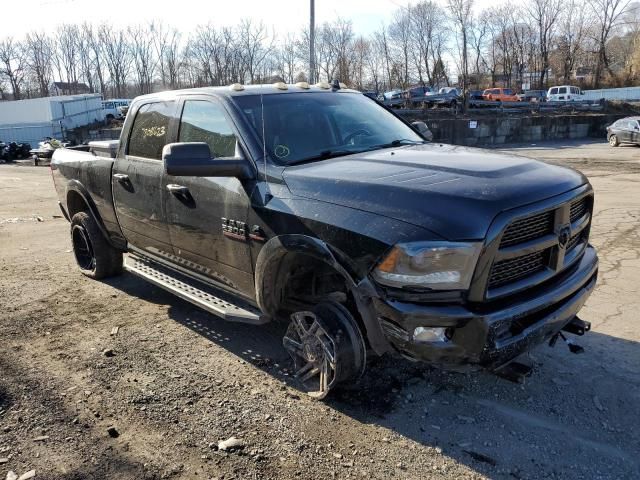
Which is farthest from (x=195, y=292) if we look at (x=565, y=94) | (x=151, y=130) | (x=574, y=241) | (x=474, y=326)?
(x=565, y=94)

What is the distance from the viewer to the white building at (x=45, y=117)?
3625 cm

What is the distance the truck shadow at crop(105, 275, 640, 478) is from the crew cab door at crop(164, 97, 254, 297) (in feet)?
2.37

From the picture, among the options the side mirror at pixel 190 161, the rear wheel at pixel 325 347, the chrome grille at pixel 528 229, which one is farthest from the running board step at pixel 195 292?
the chrome grille at pixel 528 229

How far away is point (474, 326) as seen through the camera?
101 inches

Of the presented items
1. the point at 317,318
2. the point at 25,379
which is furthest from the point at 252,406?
the point at 25,379

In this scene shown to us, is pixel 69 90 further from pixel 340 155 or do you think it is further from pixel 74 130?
pixel 340 155

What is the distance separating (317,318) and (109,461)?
4.45 ft

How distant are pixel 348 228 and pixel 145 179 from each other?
2.30 metres

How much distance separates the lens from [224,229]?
3.69 metres

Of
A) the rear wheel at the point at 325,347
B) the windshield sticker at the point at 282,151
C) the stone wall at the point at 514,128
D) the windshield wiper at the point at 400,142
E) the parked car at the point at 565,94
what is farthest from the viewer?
the parked car at the point at 565,94

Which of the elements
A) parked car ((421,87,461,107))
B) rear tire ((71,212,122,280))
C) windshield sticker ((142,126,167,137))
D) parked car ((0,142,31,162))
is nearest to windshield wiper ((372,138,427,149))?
windshield sticker ((142,126,167,137))

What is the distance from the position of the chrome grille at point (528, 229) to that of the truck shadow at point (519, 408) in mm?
1125

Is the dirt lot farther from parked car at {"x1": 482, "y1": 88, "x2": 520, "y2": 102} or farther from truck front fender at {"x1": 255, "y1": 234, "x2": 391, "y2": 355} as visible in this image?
parked car at {"x1": 482, "y1": 88, "x2": 520, "y2": 102}

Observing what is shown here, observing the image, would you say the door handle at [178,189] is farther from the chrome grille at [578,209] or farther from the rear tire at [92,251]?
the chrome grille at [578,209]
